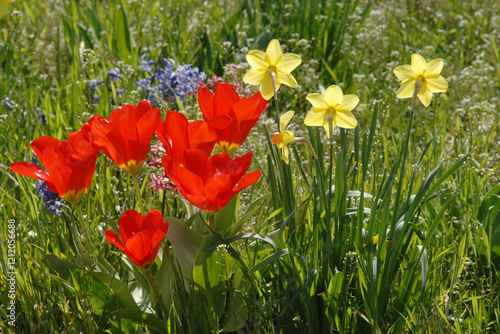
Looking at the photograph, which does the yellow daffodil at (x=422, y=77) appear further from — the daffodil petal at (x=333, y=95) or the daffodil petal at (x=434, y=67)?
the daffodil petal at (x=333, y=95)

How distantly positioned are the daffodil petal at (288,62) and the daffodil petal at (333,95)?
0.33 ft

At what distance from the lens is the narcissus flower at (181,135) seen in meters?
1.16

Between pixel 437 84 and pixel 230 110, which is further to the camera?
pixel 230 110

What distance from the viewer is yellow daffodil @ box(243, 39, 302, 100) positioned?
3.96ft

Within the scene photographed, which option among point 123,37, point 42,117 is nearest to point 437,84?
point 42,117

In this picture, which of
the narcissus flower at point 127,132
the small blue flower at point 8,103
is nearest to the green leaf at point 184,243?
the narcissus flower at point 127,132

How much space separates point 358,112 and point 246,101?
1.49 metres

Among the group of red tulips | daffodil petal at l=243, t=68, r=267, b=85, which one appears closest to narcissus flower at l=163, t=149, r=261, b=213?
the group of red tulips

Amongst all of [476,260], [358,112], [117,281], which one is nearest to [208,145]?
[117,281]

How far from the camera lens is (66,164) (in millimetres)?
1156

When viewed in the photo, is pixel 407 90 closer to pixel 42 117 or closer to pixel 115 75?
pixel 115 75

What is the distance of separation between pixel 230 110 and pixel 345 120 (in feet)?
0.88

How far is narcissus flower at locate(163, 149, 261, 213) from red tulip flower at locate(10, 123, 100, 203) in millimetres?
192

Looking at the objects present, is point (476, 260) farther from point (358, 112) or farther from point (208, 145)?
point (358, 112)
